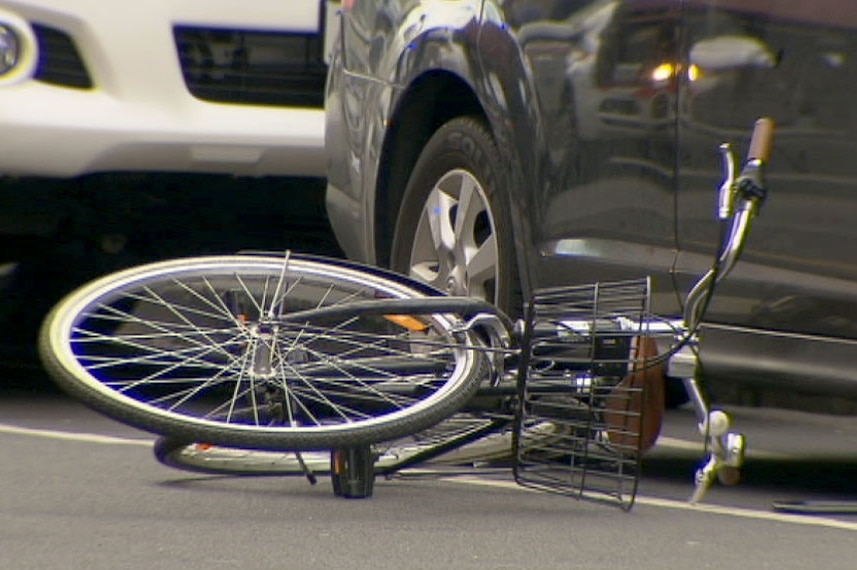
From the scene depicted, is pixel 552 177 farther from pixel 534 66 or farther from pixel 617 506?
pixel 617 506

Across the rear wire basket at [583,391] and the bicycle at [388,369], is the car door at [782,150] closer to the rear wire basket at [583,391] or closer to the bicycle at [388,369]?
the bicycle at [388,369]

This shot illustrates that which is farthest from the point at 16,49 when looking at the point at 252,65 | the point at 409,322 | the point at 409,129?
the point at 409,322

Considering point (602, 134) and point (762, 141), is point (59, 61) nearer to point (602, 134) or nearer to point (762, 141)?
point (602, 134)

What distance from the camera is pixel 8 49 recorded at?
20.1 ft

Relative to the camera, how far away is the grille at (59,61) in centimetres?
620

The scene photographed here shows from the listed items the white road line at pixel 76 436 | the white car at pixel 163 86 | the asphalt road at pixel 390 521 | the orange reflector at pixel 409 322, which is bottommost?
the asphalt road at pixel 390 521

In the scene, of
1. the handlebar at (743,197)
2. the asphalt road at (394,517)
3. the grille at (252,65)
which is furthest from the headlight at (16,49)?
the handlebar at (743,197)

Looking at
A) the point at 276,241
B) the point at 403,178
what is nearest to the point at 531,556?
the point at 403,178

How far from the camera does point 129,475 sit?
4.62m

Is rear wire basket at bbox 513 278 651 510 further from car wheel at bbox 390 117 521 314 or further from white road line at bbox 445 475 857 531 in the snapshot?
car wheel at bbox 390 117 521 314

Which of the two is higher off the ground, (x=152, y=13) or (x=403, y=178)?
(x=152, y=13)

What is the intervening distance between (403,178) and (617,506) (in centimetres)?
170

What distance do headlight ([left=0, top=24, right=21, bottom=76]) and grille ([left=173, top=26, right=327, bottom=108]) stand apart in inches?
21.5

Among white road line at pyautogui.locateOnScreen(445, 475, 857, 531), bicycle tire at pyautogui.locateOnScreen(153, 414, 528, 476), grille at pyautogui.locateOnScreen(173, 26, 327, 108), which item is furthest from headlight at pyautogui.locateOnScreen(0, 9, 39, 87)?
white road line at pyautogui.locateOnScreen(445, 475, 857, 531)
